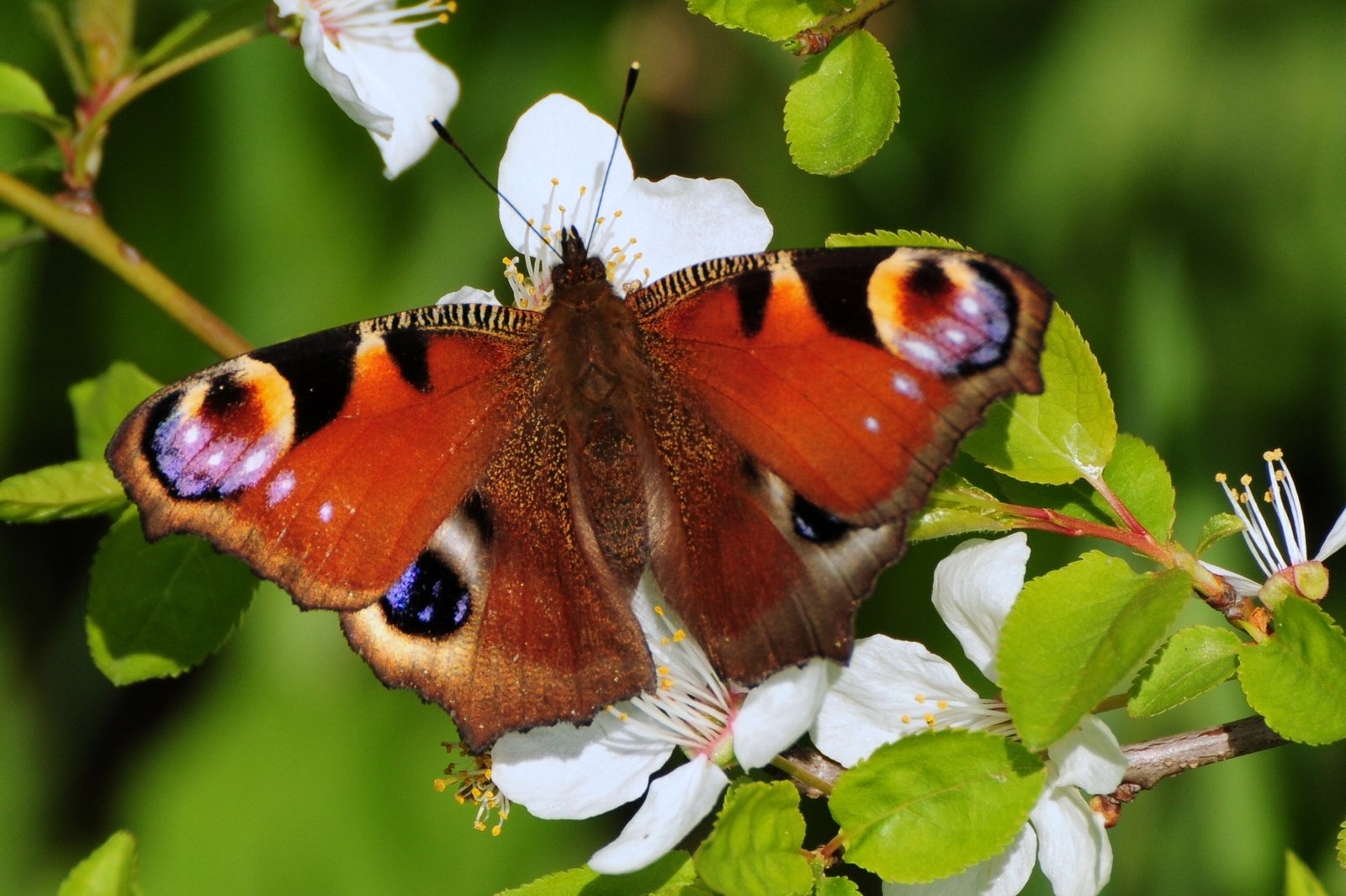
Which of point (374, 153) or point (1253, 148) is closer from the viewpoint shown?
point (1253, 148)

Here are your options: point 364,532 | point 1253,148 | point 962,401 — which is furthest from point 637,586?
point 1253,148

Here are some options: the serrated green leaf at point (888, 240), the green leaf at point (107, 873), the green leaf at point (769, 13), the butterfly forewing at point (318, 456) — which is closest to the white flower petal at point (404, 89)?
the butterfly forewing at point (318, 456)

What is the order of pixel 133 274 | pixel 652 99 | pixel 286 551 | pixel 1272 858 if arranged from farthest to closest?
pixel 652 99 < pixel 1272 858 < pixel 133 274 < pixel 286 551

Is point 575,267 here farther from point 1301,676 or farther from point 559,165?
point 1301,676

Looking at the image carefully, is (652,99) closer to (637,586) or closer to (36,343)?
(36,343)

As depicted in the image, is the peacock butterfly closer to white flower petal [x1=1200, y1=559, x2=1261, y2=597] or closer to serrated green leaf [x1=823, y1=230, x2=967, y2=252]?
serrated green leaf [x1=823, y1=230, x2=967, y2=252]

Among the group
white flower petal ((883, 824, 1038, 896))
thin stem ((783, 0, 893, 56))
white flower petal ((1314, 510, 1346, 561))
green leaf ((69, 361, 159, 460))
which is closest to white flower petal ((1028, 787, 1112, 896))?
white flower petal ((883, 824, 1038, 896))
